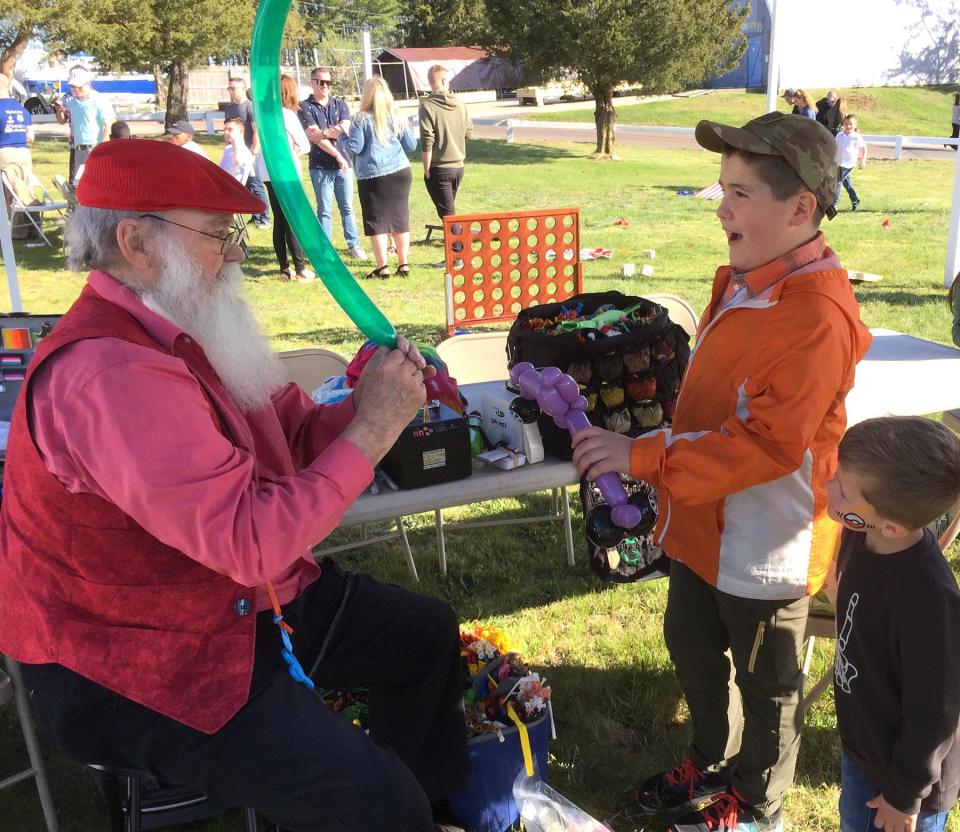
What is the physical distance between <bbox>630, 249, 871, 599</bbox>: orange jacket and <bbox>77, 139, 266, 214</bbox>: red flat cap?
1078 millimetres

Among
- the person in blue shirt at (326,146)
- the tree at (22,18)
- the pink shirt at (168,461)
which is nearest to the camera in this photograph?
the pink shirt at (168,461)

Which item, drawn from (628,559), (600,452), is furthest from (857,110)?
(600,452)

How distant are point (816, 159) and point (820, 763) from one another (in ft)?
6.02

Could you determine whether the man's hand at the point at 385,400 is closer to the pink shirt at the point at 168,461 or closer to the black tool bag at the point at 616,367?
the pink shirt at the point at 168,461

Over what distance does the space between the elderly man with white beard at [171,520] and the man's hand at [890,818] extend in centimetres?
94

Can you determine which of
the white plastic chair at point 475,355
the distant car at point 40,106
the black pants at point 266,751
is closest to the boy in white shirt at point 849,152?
the white plastic chair at point 475,355

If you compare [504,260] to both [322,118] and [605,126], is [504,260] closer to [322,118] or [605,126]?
[322,118]

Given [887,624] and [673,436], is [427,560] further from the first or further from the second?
[887,624]

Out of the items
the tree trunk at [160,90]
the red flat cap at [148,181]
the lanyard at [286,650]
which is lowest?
the lanyard at [286,650]

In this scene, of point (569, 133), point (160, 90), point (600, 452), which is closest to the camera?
point (600, 452)

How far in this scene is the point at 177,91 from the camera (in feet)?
105

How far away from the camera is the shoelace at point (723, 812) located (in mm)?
2443

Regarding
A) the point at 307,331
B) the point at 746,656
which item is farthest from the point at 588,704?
the point at 307,331

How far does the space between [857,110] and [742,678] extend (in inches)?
1240
